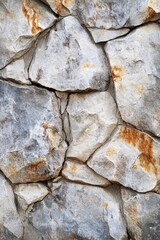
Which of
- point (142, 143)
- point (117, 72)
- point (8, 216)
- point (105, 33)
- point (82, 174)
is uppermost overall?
point (105, 33)

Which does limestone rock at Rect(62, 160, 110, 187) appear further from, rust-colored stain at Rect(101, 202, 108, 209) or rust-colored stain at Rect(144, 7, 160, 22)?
rust-colored stain at Rect(144, 7, 160, 22)

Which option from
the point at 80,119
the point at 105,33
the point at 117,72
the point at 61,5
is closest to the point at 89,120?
the point at 80,119

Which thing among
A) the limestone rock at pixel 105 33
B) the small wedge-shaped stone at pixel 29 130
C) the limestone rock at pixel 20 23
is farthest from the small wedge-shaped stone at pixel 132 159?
the limestone rock at pixel 20 23

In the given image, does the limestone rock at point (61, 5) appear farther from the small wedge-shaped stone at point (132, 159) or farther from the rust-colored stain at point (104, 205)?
the rust-colored stain at point (104, 205)

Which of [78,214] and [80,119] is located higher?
[80,119]

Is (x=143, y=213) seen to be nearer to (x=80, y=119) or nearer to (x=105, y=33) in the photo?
(x=80, y=119)

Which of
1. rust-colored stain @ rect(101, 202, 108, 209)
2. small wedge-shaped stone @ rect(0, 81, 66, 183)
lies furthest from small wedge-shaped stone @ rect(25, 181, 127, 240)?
small wedge-shaped stone @ rect(0, 81, 66, 183)
